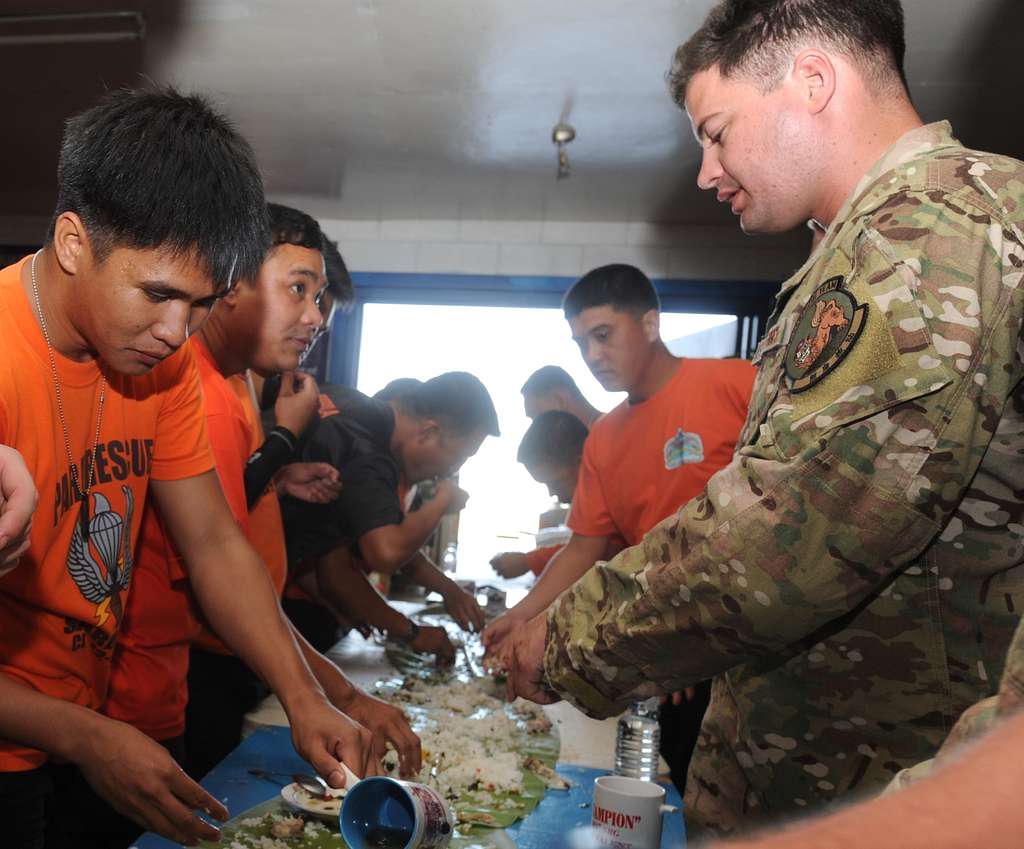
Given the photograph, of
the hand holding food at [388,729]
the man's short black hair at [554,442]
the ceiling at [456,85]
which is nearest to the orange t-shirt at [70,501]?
the hand holding food at [388,729]

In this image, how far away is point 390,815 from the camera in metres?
1.16

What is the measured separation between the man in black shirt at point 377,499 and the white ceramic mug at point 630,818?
150 cm

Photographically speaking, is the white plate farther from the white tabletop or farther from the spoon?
the white tabletop

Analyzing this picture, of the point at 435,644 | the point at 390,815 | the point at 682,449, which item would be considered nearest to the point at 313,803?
the point at 390,815

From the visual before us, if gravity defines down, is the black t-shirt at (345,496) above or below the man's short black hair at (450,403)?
below

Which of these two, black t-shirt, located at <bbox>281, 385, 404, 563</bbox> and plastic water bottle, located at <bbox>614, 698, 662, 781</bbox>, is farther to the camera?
black t-shirt, located at <bbox>281, 385, 404, 563</bbox>

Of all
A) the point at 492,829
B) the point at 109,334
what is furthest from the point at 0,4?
the point at 492,829

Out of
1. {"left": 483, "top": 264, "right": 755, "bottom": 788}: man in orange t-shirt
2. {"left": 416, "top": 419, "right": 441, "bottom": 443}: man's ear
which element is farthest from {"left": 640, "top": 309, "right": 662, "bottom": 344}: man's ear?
{"left": 416, "top": 419, "right": 441, "bottom": 443}: man's ear

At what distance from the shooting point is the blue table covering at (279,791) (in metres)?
1.40

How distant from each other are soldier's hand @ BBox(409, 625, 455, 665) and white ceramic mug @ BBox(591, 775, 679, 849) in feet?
4.87

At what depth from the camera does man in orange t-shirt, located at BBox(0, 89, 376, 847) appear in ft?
3.76

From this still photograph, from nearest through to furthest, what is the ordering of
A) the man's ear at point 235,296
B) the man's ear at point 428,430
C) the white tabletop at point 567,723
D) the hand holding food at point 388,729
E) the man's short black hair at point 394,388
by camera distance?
the hand holding food at point 388,729 < the white tabletop at point 567,723 < the man's ear at point 235,296 < the man's ear at point 428,430 < the man's short black hair at point 394,388

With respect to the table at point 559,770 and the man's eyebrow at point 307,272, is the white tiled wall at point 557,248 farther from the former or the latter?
the table at point 559,770

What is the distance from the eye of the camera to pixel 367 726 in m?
1.51
